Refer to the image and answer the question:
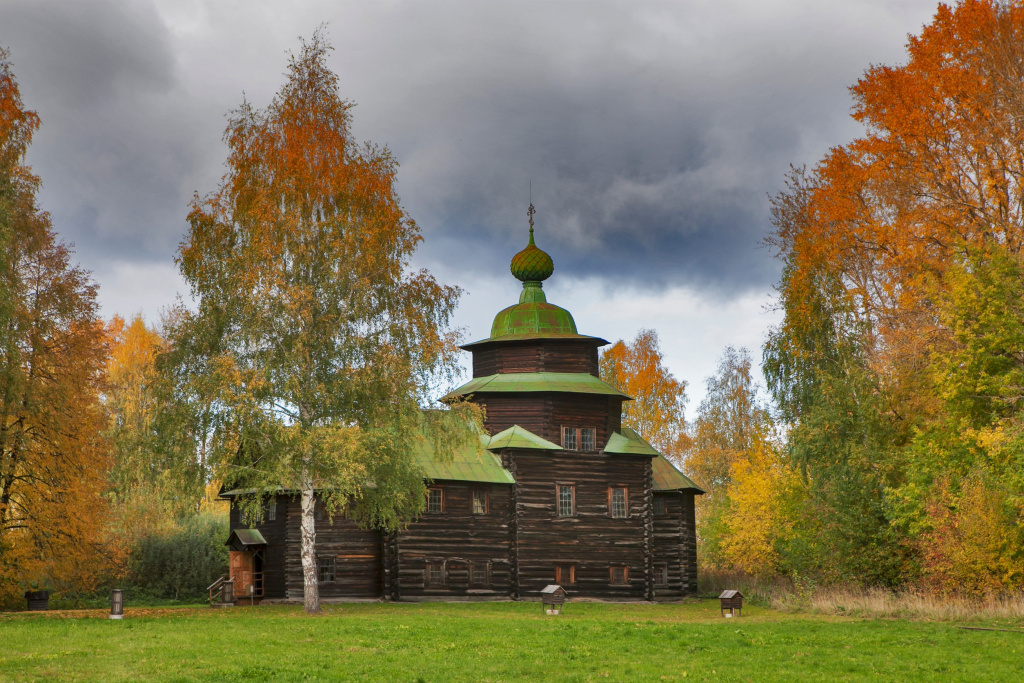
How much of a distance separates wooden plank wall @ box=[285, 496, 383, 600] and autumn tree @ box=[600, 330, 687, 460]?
71.7 ft

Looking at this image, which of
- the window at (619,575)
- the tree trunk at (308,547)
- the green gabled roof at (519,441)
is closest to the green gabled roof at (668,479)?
the window at (619,575)

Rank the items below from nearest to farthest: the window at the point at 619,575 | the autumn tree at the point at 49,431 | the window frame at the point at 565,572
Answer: the autumn tree at the point at 49,431 → the window frame at the point at 565,572 → the window at the point at 619,575

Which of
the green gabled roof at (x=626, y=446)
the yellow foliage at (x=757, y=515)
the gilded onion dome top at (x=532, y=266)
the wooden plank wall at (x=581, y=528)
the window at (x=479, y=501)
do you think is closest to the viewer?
the window at (x=479, y=501)

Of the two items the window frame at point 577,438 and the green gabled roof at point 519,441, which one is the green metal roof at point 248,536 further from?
the window frame at point 577,438

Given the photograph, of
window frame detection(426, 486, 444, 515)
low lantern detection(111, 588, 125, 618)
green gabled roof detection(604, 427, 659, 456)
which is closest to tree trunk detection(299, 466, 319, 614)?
low lantern detection(111, 588, 125, 618)

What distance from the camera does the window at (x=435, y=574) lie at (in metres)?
35.9

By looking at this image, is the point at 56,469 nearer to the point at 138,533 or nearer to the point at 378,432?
the point at 378,432

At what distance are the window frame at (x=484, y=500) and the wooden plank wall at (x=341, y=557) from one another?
154 inches

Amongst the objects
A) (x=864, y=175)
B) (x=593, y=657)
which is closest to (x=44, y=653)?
(x=593, y=657)

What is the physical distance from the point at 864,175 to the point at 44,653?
25315 mm

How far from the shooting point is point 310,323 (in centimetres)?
2709

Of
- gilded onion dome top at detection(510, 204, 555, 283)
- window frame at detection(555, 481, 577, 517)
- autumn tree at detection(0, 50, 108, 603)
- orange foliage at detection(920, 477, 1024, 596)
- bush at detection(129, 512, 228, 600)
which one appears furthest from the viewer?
gilded onion dome top at detection(510, 204, 555, 283)

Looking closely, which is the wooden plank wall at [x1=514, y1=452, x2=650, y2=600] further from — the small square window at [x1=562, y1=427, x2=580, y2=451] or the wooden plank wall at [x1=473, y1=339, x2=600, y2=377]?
the wooden plank wall at [x1=473, y1=339, x2=600, y2=377]

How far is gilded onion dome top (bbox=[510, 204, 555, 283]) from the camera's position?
148ft
